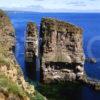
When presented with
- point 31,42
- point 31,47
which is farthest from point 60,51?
point 31,47

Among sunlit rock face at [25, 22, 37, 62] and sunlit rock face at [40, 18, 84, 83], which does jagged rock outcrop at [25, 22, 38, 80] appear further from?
sunlit rock face at [40, 18, 84, 83]

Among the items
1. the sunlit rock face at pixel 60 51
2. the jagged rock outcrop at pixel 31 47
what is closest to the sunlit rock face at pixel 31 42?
the jagged rock outcrop at pixel 31 47

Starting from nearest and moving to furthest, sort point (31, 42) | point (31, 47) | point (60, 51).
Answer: point (60, 51), point (31, 42), point (31, 47)

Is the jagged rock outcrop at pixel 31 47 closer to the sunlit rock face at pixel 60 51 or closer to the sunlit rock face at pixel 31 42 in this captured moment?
the sunlit rock face at pixel 31 42

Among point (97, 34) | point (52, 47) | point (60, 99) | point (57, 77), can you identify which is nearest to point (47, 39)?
point (52, 47)

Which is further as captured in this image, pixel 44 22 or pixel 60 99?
pixel 44 22

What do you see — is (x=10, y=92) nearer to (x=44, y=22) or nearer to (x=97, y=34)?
(x=44, y=22)

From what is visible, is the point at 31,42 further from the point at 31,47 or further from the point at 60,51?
the point at 60,51
